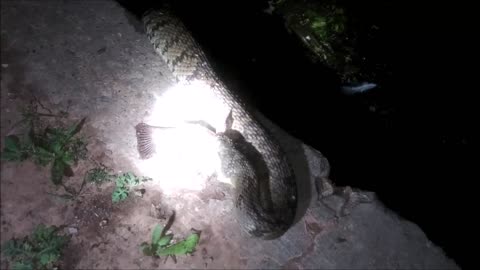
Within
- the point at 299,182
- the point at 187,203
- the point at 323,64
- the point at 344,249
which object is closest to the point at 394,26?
the point at 323,64

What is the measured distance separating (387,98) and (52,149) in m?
5.47

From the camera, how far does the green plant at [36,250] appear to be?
385cm

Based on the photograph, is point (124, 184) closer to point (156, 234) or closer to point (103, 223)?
point (103, 223)

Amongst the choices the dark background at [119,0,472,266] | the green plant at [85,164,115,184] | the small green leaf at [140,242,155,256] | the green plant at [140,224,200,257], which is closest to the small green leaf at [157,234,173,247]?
the green plant at [140,224,200,257]

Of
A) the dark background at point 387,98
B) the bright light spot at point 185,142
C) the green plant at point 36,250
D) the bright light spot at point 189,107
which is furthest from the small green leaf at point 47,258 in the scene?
the dark background at point 387,98

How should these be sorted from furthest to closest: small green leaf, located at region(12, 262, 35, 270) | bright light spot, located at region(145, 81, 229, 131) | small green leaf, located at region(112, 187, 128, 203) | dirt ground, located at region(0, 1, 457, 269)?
bright light spot, located at region(145, 81, 229, 131)
small green leaf, located at region(112, 187, 128, 203)
dirt ground, located at region(0, 1, 457, 269)
small green leaf, located at region(12, 262, 35, 270)

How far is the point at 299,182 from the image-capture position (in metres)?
4.82

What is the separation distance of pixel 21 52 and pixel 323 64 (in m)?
5.01

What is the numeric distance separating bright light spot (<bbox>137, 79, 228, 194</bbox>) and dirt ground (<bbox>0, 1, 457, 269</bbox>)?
11cm

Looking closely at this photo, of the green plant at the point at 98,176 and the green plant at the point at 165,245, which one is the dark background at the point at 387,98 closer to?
the green plant at the point at 165,245

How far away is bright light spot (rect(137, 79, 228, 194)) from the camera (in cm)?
462

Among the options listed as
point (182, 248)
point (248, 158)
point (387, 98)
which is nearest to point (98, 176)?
point (182, 248)

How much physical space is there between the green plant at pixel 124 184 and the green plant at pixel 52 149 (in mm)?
598

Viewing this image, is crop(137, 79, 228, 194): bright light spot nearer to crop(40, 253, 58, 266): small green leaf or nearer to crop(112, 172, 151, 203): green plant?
crop(112, 172, 151, 203): green plant
